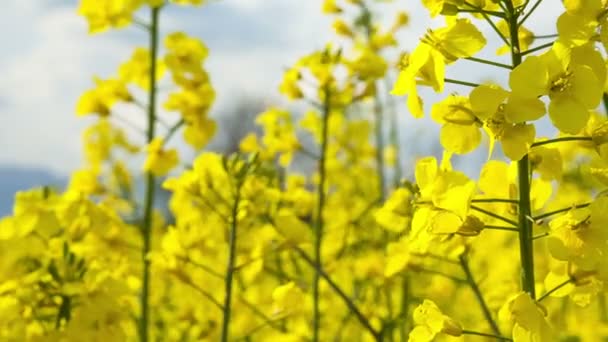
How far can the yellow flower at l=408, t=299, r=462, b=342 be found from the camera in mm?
1466

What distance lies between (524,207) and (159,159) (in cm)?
193

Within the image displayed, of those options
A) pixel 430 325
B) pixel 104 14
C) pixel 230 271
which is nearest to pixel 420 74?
pixel 430 325

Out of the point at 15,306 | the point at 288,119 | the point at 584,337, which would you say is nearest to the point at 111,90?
the point at 288,119

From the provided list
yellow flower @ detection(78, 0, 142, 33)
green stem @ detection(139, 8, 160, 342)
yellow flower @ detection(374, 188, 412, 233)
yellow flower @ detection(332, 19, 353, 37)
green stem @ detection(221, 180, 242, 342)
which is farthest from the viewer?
yellow flower @ detection(332, 19, 353, 37)

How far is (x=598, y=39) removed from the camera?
4.65 feet

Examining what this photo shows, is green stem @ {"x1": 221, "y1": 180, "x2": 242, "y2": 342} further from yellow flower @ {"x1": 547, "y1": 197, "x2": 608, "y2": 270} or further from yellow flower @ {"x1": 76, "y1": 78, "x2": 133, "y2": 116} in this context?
yellow flower @ {"x1": 76, "y1": 78, "x2": 133, "y2": 116}

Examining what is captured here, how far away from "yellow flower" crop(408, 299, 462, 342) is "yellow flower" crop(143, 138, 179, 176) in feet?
5.95

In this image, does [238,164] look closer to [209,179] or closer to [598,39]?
[209,179]

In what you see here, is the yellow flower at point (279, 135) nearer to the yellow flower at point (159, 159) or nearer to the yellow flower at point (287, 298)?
the yellow flower at point (159, 159)

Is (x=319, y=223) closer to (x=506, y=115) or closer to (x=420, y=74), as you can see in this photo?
(x=420, y=74)

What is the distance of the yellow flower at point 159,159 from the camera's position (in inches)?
124

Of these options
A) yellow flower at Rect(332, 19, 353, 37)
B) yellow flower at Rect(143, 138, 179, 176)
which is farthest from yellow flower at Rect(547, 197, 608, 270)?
yellow flower at Rect(332, 19, 353, 37)

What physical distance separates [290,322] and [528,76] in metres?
2.29

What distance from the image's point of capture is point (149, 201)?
10.5 ft
